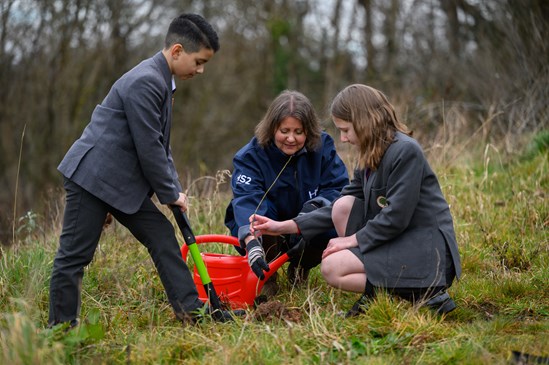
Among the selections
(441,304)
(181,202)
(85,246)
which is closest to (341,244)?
(441,304)

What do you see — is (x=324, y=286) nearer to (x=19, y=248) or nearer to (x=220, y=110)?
(x=19, y=248)

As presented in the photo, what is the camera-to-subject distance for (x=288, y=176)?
4051 millimetres

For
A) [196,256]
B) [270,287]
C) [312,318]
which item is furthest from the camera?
[270,287]

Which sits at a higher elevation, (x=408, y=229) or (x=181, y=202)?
(x=181, y=202)

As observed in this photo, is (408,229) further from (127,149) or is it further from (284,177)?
(127,149)

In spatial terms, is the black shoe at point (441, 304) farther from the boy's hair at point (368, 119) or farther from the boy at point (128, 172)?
the boy at point (128, 172)

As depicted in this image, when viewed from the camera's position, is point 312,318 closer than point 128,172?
Yes

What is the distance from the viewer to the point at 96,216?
328cm

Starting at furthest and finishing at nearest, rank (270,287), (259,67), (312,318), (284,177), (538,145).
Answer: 1. (259,67)
2. (538,145)
3. (284,177)
4. (270,287)
5. (312,318)

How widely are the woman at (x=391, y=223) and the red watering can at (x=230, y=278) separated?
53 cm

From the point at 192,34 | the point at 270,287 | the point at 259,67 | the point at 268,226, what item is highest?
the point at 259,67

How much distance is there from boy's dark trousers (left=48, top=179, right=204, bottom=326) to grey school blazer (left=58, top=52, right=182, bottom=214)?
10 centimetres

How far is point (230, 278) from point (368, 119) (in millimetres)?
1218

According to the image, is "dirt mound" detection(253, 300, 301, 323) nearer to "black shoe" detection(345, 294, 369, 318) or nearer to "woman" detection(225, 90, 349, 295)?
"black shoe" detection(345, 294, 369, 318)
